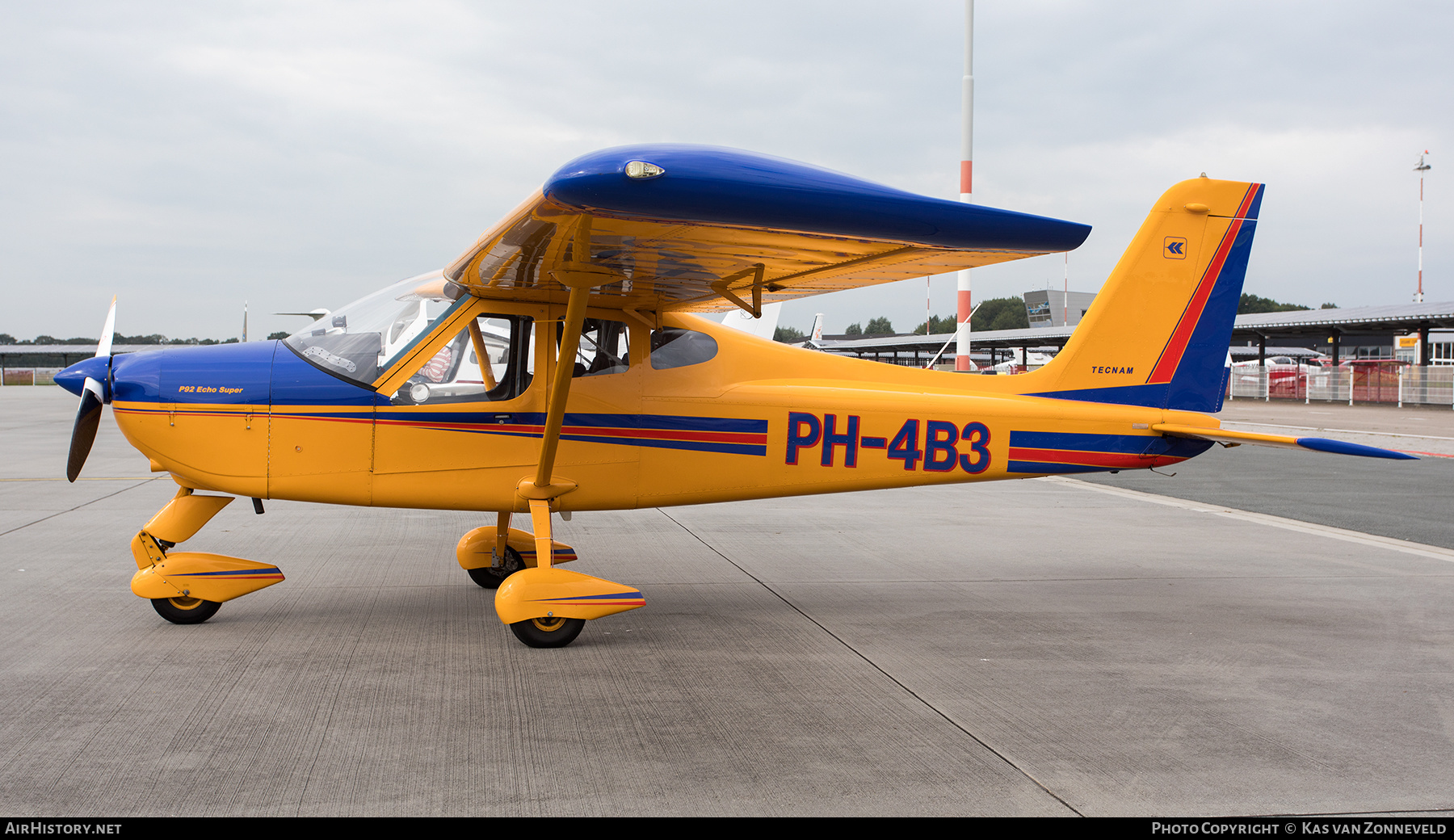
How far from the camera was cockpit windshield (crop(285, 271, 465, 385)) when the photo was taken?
5117mm

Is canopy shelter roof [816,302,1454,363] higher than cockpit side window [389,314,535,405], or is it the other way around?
canopy shelter roof [816,302,1454,363]

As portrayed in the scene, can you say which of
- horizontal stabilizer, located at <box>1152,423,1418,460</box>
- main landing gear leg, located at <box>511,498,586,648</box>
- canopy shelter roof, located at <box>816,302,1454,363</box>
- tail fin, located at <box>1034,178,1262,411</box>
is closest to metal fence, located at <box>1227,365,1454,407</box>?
canopy shelter roof, located at <box>816,302,1454,363</box>

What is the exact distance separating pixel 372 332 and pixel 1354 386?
1503 inches

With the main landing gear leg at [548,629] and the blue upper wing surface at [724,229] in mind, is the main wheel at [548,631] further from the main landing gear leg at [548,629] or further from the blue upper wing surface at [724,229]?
the blue upper wing surface at [724,229]

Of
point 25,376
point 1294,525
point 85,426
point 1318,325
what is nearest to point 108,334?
point 85,426

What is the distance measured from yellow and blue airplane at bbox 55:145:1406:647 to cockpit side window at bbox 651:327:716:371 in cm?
1

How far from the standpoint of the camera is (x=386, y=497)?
202 inches

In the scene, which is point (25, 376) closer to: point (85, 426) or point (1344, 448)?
point (85, 426)

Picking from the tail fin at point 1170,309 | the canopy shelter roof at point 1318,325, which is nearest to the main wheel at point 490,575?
the tail fin at point 1170,309

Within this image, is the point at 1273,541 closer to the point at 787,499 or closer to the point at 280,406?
the point at 787,499

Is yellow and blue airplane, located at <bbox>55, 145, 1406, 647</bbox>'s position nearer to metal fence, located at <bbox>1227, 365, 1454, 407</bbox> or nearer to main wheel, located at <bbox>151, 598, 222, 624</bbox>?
→ main wheel, located at <bbox>151, 598, 222, 624</bbox>

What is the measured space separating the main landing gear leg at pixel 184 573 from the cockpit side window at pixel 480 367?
1254 mm

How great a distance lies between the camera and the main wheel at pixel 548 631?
4.68m
